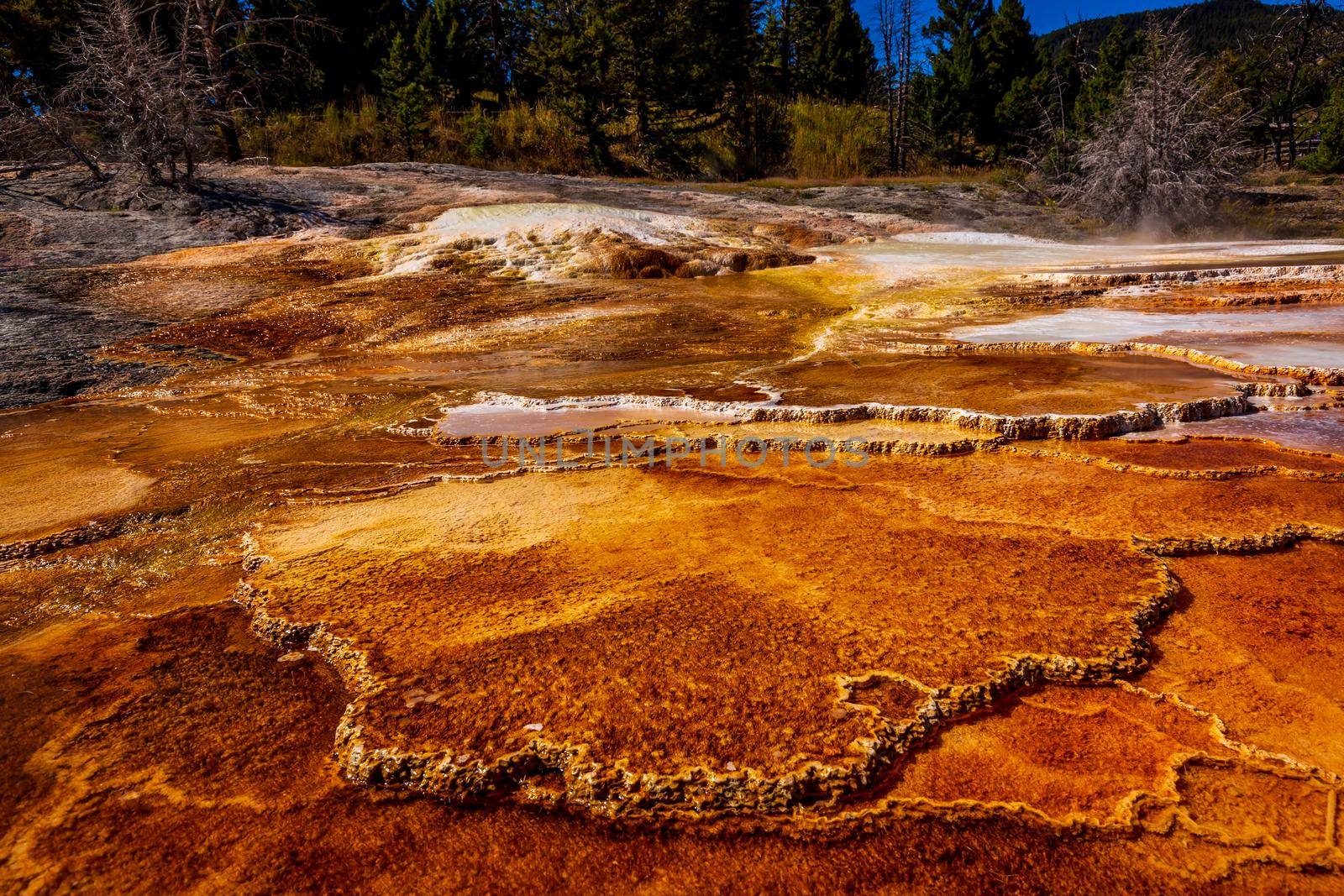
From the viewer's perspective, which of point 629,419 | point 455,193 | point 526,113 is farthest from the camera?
point 526,113

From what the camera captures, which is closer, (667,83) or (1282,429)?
(1282,429)

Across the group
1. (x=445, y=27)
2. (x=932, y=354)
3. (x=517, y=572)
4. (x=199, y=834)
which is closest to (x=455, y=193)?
(x=932, y=354)

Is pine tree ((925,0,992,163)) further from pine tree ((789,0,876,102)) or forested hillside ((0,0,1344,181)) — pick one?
pine tree ((789,0,876,102))

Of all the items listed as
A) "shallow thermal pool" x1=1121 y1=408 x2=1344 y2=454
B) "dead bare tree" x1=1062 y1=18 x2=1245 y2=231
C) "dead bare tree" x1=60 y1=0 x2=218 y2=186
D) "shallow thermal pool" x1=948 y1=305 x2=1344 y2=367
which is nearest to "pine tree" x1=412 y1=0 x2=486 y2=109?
"dead bare tree" x1=60 y1=0 x2=218 y2=186

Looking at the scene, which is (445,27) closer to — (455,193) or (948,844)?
(455,193)

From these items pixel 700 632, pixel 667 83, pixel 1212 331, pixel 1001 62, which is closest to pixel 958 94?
pixel 1001 62

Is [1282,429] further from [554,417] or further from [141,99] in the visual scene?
[141,99]
